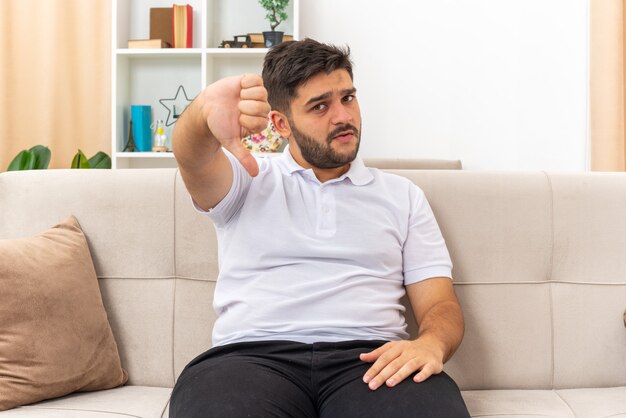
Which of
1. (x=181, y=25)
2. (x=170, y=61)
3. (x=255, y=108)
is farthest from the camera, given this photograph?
(x=170, y=61)

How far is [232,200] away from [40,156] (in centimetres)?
226

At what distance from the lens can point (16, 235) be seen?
1760mm

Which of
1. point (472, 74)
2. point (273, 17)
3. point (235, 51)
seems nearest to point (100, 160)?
point (235, 51)

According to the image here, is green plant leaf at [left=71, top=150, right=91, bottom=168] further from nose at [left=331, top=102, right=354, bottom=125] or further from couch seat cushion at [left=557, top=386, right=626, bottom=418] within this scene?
couch seat cushion at [left=557, top=386, right=626, bottom=418]

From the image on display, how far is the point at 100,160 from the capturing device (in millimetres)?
3715

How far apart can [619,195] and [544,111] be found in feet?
7.45

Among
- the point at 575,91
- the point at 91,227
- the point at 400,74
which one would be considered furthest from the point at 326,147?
the point at 575,91

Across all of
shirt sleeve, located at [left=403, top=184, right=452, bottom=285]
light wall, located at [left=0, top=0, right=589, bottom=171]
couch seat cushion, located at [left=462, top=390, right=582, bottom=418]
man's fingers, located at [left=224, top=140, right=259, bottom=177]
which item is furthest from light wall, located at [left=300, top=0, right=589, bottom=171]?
man's fingers, located at [left=224, top=140, right=259, bottom=177]

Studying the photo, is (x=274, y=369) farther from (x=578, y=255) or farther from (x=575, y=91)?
(x=575, y=91)

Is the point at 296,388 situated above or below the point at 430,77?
below

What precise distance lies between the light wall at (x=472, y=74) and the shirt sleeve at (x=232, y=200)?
2.40 meters

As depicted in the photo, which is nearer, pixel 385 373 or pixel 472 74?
pixel 385 373

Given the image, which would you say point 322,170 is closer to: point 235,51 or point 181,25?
point 235,51

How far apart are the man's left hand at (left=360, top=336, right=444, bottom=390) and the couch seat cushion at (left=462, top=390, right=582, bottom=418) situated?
19 centimetres
